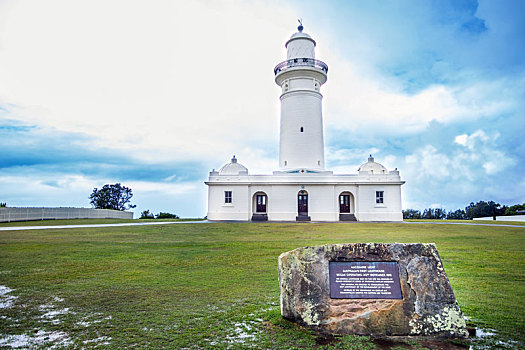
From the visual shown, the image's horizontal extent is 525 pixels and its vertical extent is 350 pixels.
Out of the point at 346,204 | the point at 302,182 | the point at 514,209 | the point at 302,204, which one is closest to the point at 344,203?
the point at 346,204

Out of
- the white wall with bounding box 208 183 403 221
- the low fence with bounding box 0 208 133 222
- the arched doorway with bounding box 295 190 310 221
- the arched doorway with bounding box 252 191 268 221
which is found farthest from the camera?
the arched doorway with bounding box 252 191 268 221

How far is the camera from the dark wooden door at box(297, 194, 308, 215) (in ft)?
96.7

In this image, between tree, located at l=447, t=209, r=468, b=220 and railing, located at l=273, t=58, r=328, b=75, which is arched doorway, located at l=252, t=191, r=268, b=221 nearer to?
railing, located at l=273, t=58, r=328, b=75

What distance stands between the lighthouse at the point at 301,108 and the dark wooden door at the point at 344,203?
3121 mm

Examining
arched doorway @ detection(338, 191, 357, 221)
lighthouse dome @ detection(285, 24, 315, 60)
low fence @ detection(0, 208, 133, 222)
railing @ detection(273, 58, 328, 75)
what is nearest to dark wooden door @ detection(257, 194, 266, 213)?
arched doorway @ detection(338, 191, 357, 221)

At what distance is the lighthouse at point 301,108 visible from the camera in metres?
30.4

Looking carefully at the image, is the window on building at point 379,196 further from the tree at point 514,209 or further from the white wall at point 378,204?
the tree at point 514,209

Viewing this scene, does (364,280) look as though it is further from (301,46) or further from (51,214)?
(51,214)

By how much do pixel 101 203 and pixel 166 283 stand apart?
40.0 meters

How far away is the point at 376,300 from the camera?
15.0 feet

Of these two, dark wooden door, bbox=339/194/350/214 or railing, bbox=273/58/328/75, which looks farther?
railing, bbox=273/58/328/75

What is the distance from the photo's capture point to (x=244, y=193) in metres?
29.7

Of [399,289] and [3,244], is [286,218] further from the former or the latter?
[399,289]

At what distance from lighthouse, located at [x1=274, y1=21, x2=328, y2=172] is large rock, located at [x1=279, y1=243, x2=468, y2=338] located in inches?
993
